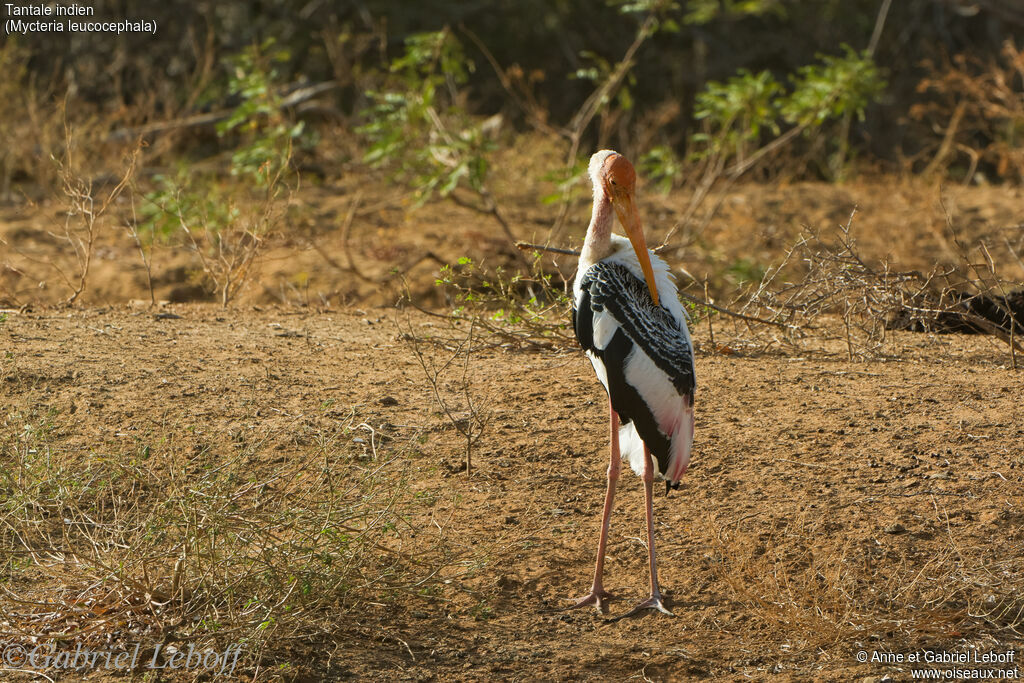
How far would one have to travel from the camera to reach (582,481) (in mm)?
3887

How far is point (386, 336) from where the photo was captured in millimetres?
5305

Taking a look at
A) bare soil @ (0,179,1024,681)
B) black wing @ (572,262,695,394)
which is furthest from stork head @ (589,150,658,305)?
bare soil @ (0,179,1024,681)

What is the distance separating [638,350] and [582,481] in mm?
757

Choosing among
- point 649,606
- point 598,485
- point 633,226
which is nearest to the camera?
point 649,606

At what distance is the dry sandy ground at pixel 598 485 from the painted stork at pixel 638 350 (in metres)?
0.23

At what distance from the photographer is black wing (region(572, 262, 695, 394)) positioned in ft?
10.8

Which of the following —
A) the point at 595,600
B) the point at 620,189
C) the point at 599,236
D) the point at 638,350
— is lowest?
the point at 595,600

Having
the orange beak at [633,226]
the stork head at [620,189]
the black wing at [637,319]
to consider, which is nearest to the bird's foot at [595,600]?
the black wing at [637,319]

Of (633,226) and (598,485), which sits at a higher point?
(633,226)

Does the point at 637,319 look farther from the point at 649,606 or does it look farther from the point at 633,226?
the point at 649,606

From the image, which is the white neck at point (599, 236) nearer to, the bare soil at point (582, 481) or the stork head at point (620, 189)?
the stork head at point (620, 189)

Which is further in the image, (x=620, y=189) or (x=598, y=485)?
(x=598, y=485)

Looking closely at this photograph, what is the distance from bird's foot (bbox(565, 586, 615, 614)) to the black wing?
64 cm

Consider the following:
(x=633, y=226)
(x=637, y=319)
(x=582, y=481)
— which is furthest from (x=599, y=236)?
(x=582, y=481)
